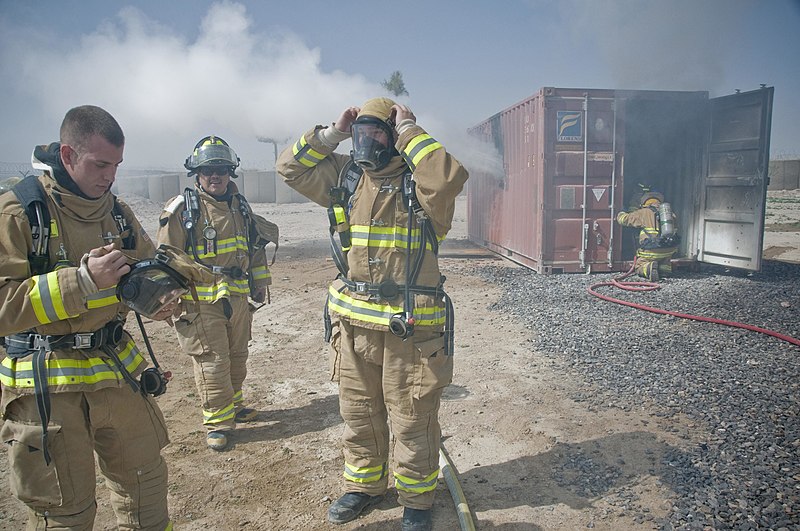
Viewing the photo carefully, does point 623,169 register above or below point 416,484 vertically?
above

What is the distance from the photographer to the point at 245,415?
4.72 metres

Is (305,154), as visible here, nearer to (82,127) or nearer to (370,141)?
(370,141)

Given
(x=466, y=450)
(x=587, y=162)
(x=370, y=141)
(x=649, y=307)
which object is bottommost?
(x=466, y=450)

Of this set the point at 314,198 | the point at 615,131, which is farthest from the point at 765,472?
the point at 615,131

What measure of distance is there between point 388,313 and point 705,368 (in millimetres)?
3930

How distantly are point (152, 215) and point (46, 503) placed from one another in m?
23.5

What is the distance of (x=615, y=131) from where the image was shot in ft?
31.3

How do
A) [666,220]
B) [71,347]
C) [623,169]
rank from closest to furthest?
[71,347] → [666,220] → [623,169]

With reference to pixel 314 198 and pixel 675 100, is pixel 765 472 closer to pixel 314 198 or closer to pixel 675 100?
pixel 314 198

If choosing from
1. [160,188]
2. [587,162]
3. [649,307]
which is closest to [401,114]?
[649,307]

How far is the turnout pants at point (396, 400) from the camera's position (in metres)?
3.09

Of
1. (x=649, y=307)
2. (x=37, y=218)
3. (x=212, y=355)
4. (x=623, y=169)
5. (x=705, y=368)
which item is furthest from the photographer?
(x=623, y=169)

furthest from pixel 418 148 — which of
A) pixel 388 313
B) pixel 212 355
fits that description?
pixel 212 355

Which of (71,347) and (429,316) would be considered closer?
(71,347)
